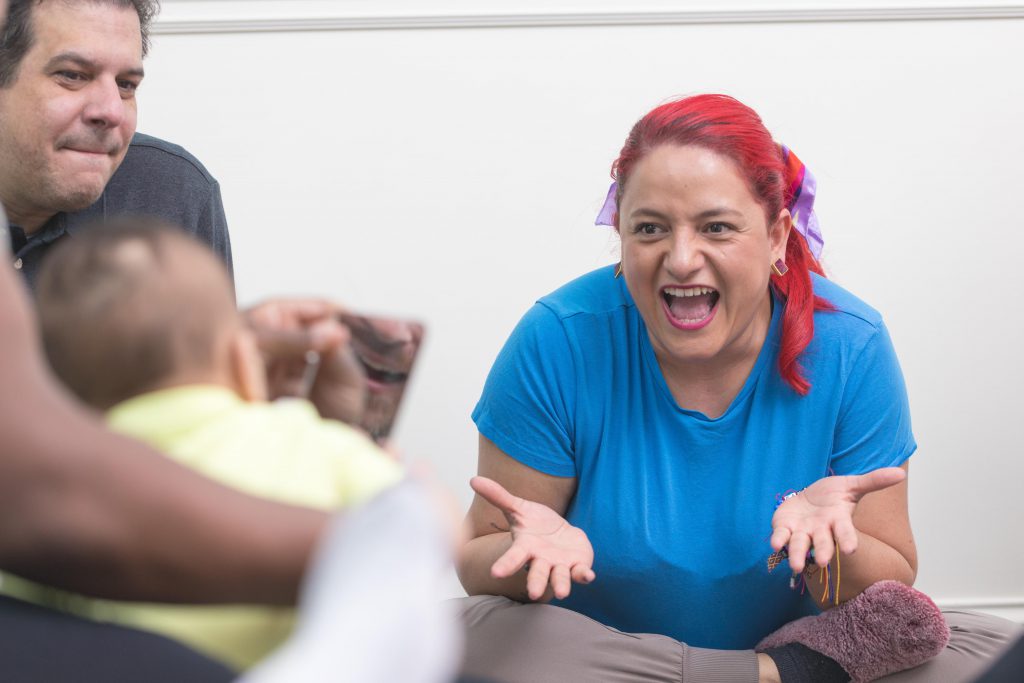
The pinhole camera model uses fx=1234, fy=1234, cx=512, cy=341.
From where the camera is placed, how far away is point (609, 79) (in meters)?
2.71

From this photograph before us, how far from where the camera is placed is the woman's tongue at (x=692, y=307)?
1718 millimetres

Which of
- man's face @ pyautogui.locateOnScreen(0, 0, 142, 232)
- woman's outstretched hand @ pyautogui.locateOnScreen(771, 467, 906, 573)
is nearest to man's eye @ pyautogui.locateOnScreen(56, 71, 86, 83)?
man's face @ pyautogui.locateOnScreen(0, 0, 142, 232)

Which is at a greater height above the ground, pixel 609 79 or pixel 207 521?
pixel 609 79

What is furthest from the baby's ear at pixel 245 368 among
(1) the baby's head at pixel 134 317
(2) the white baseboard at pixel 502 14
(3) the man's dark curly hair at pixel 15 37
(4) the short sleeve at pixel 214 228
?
(2) the white baseboard at pixel 502 14

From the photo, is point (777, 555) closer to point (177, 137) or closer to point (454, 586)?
point (454, 586)

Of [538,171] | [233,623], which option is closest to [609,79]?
[538,171]

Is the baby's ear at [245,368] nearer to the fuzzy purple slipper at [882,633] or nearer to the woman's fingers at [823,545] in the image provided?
the woman's fingers at [823,545]

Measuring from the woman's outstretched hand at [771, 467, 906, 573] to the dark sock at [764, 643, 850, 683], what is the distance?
221 millimetres

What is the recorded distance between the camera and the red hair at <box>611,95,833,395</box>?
5.55 ft

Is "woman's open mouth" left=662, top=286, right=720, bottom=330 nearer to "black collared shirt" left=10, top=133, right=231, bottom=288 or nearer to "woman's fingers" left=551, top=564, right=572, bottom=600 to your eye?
"woman's fingers" left=551, top=564, right=572, bottom=600

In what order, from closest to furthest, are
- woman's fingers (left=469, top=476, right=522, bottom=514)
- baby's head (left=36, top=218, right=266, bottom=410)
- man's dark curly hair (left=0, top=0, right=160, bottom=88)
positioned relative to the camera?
baby's head (left=36, top=218, right=266, bottom=410), woman's fingers (left=469, top=476, right=522, bottom=514), man's dark curly hair (left=0, top=0, right=160, bottom=88)

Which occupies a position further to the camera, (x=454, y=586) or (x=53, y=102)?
(x=454, y=586)

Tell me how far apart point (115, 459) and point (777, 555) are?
1.04 metres

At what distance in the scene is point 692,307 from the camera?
173cm
